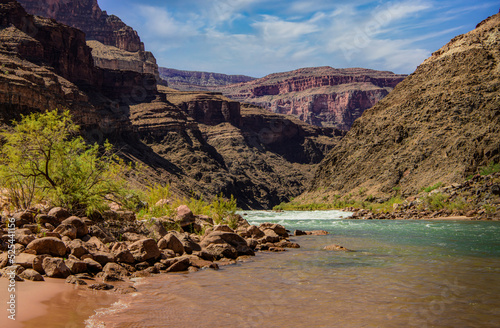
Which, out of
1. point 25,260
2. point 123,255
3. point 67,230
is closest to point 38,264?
point 25,260

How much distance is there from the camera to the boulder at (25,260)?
869 centimetres

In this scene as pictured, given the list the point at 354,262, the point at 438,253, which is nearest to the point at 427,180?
the point at 438,253

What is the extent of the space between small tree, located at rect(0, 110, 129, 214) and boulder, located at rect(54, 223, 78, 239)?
2140 millimetres

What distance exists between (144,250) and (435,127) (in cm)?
5488

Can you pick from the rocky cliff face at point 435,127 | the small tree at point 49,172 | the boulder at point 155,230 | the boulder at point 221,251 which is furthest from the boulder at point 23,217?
the rocky cliff face at point 435,127

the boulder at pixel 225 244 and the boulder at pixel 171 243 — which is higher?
the boulder at pixel 171 243

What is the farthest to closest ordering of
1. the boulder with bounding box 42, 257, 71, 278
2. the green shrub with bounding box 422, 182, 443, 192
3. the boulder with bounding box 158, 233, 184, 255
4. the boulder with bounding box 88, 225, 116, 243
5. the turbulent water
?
1. the green shrub with bounding box 422, 182, 443, 192
2. the boulder with bounding box 158, 233, 184, 255
3. the boulder with bounding box 88, 225, 116, 243
4. the boulder with bounding box 42, 257, 71, 278
5. the turbulent water

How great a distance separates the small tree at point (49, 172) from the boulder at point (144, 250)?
2.73 meters

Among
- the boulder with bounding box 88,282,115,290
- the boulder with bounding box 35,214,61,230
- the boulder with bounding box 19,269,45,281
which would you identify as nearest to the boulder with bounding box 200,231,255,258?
the boulder with bounding box 35,214,61,230

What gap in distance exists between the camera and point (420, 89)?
220ft

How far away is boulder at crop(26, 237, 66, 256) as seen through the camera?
9.53 m

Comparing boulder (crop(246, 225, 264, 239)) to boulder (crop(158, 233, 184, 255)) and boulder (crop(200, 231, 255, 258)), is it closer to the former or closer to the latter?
boulder (crop(200, 231, 255, 258))

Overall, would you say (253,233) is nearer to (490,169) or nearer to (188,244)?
(188,244)

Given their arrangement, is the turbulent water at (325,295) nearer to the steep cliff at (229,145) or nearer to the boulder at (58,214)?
the boulder at (58,214)
